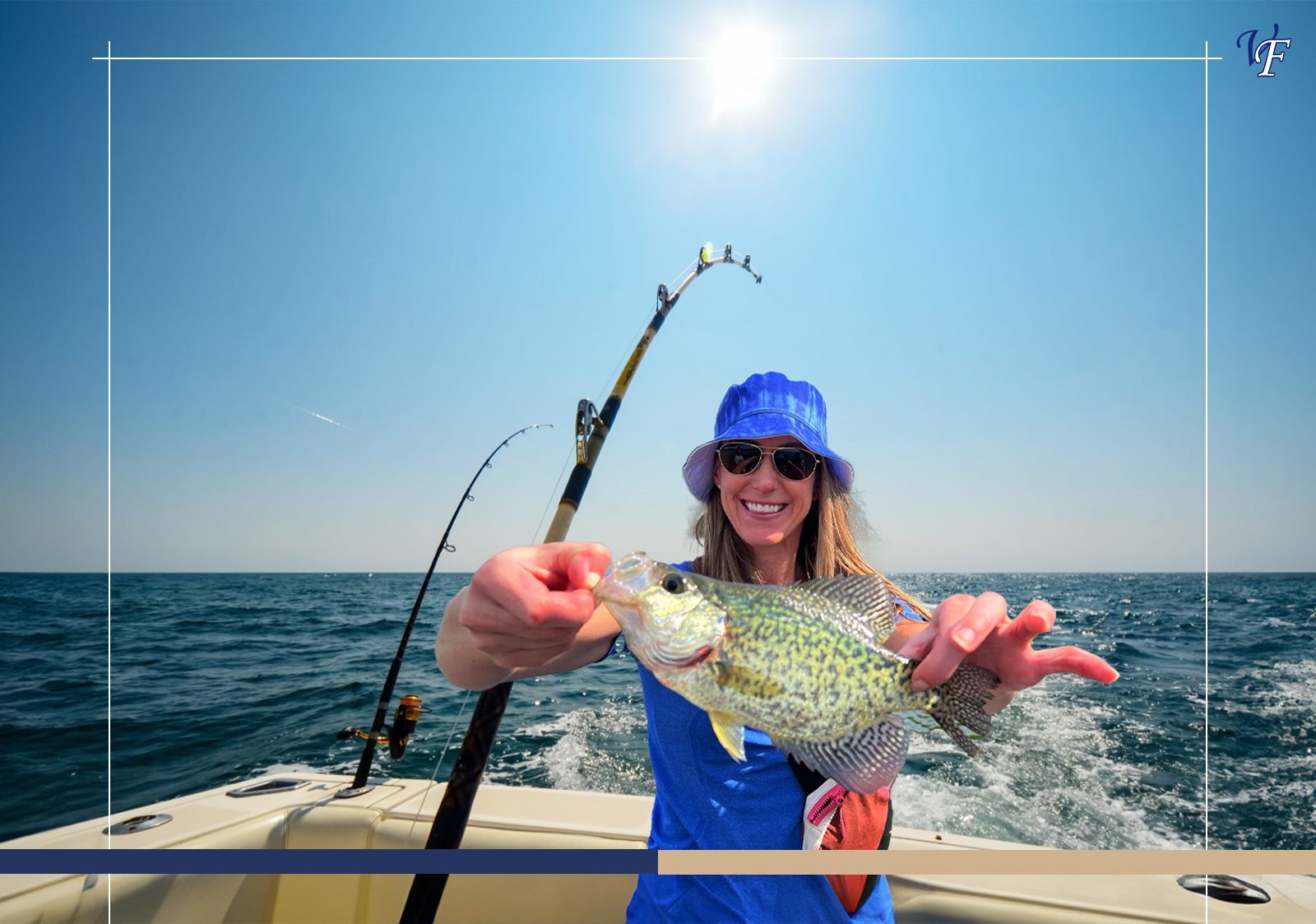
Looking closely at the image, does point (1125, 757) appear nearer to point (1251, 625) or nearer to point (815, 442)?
point (815, 442)

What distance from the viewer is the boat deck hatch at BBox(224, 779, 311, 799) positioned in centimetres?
432

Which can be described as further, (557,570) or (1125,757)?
(1125,757)

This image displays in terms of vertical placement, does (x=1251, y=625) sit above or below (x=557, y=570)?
below

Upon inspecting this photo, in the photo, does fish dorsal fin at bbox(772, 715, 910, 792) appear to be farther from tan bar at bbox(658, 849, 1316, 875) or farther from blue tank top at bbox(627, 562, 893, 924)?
blue tank top at bbox(627, 562, 893, 924)

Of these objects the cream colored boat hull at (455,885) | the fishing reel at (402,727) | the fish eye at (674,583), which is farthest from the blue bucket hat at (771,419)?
the fishing reel at (402,727)

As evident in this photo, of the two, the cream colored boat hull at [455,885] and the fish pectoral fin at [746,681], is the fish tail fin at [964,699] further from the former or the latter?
the cream colored boat hull at [455,885]

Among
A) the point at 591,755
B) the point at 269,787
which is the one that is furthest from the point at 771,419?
the point at 591,755

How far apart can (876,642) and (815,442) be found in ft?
3.18

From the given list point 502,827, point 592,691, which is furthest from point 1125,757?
point 502,827

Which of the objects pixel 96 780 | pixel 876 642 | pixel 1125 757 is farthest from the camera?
pixel 1125 757

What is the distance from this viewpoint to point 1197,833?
7738mm

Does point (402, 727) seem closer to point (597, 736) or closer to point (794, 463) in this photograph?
point (794, 463)

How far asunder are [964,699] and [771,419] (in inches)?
46.9

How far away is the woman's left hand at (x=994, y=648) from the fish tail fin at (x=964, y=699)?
0.07 ft
